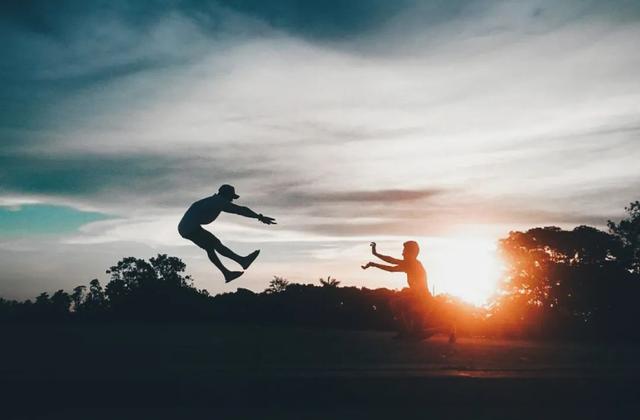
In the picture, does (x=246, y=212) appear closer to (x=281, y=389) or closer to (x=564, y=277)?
(x=281, y=389)

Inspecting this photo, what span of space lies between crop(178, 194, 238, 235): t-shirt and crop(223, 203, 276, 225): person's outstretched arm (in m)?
0.09

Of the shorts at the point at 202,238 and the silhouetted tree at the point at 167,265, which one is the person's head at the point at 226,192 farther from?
the silhouetted tree at the point at 167,265

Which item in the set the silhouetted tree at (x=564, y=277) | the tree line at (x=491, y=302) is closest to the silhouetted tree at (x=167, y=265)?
the tree line at (x=491, y=302)

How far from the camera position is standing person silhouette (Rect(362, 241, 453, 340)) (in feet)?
35.4

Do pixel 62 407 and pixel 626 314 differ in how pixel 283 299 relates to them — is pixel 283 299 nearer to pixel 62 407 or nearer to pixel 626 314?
pixel 62 407

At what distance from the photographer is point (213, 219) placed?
1023 centimetres

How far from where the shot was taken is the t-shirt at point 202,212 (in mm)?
10070

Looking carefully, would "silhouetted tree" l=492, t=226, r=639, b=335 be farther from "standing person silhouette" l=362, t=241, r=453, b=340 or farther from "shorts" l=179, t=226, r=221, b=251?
"shorts" l=179, t=226, r=221, b=251

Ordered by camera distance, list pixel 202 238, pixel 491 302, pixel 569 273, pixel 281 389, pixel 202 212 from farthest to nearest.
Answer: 1. pixel 491 302
2. pixel 569 273
3. pixel 202 238
4. pixel 202 212
5. pixel 281 389

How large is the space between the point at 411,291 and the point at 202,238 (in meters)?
4.38

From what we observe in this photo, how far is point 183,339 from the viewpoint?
8.70m

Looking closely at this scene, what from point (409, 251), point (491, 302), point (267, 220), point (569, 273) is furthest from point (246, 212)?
point (491, 302)

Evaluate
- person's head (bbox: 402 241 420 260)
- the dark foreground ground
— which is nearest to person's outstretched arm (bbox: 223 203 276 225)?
person's head (bbox: 402 241 420 260)

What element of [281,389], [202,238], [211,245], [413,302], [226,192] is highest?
[226,192]
